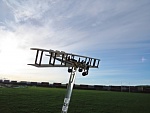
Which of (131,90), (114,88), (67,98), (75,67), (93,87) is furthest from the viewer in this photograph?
(93,87)

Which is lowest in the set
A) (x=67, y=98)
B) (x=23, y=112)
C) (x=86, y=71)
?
(x=23, y=112)

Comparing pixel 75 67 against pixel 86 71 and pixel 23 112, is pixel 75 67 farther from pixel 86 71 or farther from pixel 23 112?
pixel 23 112

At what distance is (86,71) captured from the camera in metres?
7.68

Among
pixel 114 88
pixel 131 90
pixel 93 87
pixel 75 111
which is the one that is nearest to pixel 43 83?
pixel 93 87

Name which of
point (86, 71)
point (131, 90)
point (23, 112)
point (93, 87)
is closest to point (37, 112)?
point (23, 112)

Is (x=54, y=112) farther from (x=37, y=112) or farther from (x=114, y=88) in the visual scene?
(x=114, y=88)

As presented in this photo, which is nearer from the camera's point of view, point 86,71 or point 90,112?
point 86,71

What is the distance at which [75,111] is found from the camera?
19109 millimetres

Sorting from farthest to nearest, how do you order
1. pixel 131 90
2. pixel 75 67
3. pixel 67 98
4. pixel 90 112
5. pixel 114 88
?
pixel 114 88, pixel 131 90, pixel 90 112, pixel 75 67, pixel 67 98

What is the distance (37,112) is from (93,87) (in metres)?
92.1

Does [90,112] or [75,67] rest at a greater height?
[75,67]

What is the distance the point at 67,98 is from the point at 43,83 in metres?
138

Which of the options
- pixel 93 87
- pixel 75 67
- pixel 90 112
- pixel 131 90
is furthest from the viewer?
pixel 93 87

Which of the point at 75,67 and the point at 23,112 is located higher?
the point at 75,67
